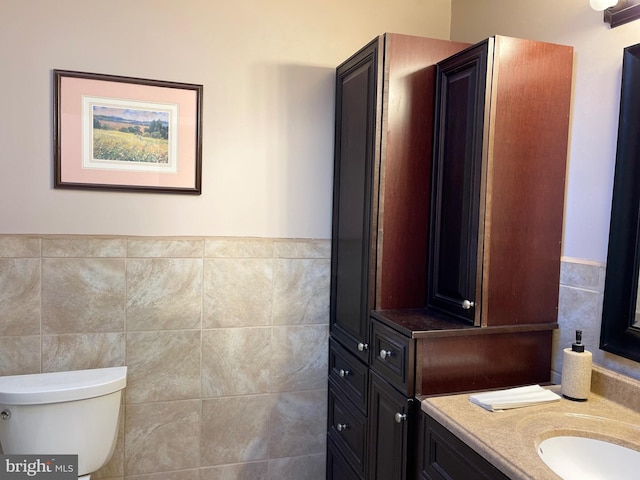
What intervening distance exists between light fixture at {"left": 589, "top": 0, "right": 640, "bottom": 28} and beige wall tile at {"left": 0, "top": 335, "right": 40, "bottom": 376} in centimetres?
221

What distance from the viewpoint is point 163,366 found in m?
1.97

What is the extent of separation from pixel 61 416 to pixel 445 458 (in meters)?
1.32

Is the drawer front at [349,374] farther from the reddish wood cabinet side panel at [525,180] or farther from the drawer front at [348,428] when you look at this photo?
the reddish wood cabinet side panel at [525,180]

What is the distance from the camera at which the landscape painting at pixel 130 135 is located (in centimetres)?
185

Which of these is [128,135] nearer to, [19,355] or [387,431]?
[19,355]

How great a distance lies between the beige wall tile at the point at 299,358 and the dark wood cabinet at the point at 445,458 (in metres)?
0.80

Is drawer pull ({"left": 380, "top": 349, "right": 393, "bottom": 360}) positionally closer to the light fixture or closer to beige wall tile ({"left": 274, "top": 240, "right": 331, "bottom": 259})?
beige wall tile ({"left": 274, "top": 240, "right": 331, "bottom": 259})

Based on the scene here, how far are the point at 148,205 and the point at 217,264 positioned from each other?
0.37 m

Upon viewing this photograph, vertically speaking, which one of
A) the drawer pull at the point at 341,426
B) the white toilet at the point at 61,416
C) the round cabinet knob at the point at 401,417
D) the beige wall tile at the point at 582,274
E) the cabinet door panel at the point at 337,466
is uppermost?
the beige wall tile at the point at 582,274

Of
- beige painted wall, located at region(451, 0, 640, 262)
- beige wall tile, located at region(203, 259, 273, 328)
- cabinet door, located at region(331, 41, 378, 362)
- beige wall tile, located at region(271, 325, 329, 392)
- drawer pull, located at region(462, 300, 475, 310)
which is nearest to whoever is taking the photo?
beige painted wall, located at region(451, 0, 640, 262)

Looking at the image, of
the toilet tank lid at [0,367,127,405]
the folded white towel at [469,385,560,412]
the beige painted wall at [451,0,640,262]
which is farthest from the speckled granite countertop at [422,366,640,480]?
the toilet tank lid at [0,367,127,405]

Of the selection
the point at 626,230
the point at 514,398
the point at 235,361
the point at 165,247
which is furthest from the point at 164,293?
the point at 626,230

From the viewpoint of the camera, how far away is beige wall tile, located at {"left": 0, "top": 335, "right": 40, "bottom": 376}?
1.81 meters

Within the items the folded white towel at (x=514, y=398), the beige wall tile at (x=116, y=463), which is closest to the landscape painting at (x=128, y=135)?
the beige wall tile at (x=116, y=463)
